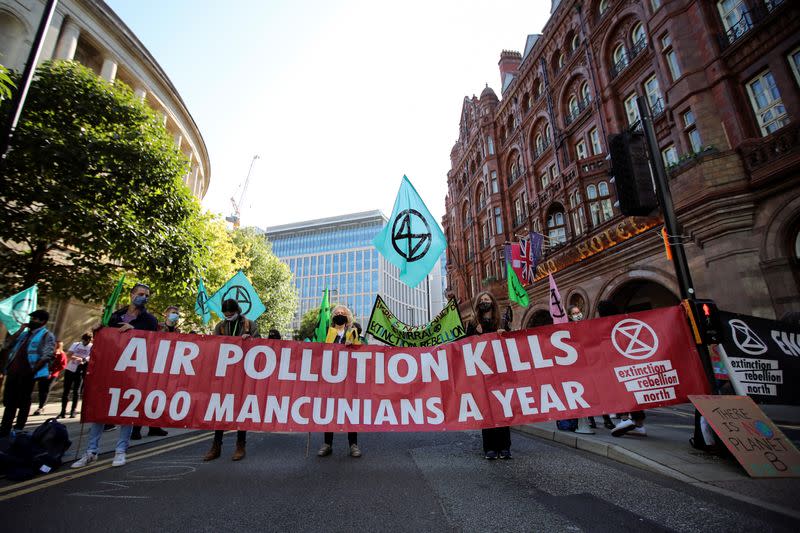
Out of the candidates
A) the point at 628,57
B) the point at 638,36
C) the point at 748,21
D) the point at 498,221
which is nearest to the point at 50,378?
the point at 748,21

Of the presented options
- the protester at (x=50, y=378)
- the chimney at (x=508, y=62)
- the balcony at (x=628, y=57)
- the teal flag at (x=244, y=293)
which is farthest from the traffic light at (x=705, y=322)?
the chimney at (x=508, y=62)

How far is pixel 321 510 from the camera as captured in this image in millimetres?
3029

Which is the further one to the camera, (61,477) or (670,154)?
(670,154)

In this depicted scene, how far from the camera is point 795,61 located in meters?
11.0

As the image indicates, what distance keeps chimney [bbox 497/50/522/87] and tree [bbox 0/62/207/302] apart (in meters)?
29.2

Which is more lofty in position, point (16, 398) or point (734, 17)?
point (734, 17)

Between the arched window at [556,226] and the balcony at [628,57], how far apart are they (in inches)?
290

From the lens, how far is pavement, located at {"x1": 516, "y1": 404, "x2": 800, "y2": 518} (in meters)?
3.04

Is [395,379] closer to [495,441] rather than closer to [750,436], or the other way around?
[495,441]

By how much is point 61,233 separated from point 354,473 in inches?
451

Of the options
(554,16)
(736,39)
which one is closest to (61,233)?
(736,39)

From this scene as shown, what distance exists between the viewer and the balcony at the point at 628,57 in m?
16.4

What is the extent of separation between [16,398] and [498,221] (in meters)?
26.9

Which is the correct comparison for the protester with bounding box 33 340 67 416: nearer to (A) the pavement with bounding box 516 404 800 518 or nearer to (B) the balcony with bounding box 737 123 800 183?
(A) the pavement with bounding box 516 404 800 518
